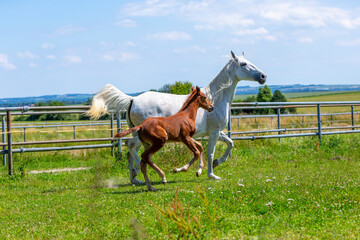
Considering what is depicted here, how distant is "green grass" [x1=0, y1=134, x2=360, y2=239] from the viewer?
16.0ft

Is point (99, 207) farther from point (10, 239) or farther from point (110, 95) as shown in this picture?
point (110, 95)

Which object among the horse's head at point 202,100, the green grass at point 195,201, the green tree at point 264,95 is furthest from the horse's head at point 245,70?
the green tree at point 264,95

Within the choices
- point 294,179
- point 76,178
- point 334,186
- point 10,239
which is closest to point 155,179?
point 76,178

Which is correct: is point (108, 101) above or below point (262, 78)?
below

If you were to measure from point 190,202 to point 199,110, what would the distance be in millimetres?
3004

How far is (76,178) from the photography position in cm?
972

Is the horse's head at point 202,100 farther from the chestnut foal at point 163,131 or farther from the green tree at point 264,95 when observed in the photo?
the green tree at point 264,95

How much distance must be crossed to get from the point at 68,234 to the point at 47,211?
1.50 meters

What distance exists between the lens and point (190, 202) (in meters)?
6.26

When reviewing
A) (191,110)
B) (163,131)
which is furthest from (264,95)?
(163,131)

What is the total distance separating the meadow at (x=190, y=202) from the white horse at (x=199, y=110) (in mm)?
814

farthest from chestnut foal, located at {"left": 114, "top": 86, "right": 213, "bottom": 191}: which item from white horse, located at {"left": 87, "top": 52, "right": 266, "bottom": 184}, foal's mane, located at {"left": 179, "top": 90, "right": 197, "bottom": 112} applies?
white horse, located at {"left": 87, "top": 52, "right": 266, "bottom": 184}

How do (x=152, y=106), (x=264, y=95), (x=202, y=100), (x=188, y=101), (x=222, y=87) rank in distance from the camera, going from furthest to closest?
(x=264, y=95) < (x=222, y=87) < (x=152, y=106) < (x=202, y=100) < (x=188, y=101)

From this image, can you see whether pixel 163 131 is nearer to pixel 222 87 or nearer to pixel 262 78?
pixel 222 87
